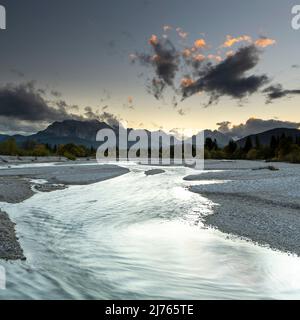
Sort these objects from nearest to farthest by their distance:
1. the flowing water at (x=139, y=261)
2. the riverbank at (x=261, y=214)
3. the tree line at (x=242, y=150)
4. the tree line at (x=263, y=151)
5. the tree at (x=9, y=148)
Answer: the flowing water at (x=139, y=261) < the riverbank at (x=261, y=214) < the tree line at (x=263, y=151) < the tree line at (x=242, y=150) < the tree at (x=9, y=148)

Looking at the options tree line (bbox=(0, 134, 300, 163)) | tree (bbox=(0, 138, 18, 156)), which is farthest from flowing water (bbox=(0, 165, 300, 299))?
tree (bbox=(0, 138, 18, 156))

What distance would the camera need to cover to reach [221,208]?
2314 centimetres

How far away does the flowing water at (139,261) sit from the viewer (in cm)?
1023

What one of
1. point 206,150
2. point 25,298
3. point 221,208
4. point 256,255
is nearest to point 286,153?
point 206,150

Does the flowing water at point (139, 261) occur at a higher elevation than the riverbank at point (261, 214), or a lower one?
lower

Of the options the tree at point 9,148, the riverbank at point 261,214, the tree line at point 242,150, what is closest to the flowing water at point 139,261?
the riverbank at point 261,214

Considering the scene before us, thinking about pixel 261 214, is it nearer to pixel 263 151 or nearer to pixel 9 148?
pixel 263 151

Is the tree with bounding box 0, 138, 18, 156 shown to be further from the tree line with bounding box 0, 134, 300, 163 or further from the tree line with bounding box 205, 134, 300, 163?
the tree line with bounding box 205, 134, 300, 163

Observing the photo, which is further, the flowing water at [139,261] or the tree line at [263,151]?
the tree line at [263,151]

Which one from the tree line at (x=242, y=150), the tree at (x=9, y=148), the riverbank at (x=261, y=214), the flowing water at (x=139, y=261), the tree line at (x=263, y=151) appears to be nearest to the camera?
the flowing water at (x=139, y=261)

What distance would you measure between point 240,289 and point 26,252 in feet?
30.2

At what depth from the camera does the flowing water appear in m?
10.2

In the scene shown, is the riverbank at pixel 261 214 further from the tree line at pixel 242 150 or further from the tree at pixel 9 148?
the tree at pixel 9 148

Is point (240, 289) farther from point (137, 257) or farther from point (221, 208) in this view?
point (221, 208)
